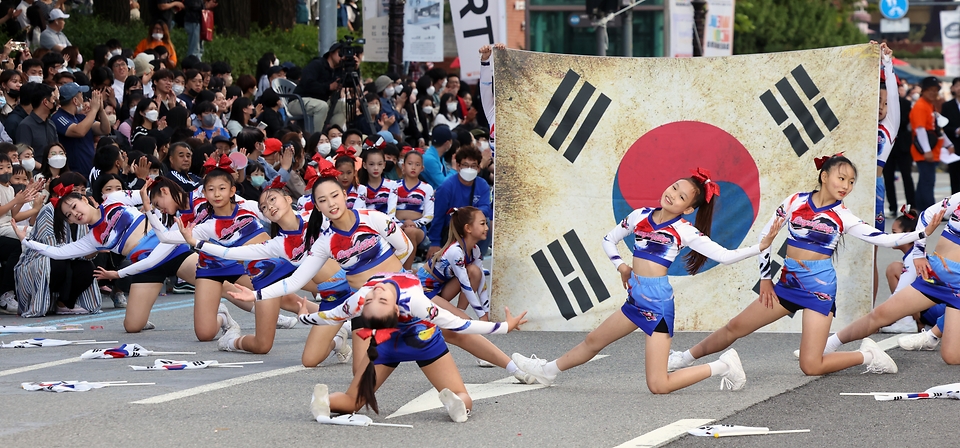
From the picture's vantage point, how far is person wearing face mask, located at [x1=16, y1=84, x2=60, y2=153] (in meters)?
12.6

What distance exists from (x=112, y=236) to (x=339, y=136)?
512cm

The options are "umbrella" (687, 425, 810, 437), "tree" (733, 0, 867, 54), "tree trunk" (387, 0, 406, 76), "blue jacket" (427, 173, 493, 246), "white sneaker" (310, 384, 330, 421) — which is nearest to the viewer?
"umbrella" (687, 425, 810, 437)

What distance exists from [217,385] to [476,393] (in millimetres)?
1575

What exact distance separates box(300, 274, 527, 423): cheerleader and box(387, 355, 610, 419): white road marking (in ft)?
1.06

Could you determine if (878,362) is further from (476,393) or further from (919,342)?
(476,393)

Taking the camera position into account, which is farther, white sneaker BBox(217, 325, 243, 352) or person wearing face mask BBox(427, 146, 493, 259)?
person wearing face mask BBox(427, 146, 493, 259)

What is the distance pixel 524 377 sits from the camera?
7.72 metres

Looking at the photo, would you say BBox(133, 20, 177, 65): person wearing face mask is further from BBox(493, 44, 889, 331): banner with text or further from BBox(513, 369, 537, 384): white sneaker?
BBox(513, 369, 537, 384): white sneaker

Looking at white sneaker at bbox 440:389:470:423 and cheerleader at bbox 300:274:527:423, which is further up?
cheerleader at bbox 300:274:527:423

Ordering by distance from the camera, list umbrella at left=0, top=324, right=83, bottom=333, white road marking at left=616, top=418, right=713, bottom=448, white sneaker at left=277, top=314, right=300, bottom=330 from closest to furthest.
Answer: white road marking at left=616, top=418, right=713, bottom=448
umbrella at left=0, top=324, right=83, bottom=333
white sneaker at left=277, top=314, right=300, bottom=330

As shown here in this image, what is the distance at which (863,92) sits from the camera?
10.1m

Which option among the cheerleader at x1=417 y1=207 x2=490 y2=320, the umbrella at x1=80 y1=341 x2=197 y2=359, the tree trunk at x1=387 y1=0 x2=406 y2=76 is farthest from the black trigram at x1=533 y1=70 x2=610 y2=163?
the tree trunk at x1=387 y1=0 x2=406 y2=76

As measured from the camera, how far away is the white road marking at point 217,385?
284 inches

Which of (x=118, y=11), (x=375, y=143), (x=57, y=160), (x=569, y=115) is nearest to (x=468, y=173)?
(x=569, y=115)
